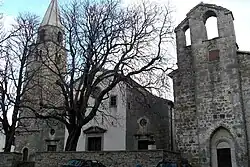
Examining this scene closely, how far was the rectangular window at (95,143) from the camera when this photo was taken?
96.0 ft

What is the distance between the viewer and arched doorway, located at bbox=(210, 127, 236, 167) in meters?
20.2

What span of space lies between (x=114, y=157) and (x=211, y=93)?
802cm

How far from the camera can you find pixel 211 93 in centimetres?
2169

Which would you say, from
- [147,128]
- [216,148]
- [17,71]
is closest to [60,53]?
[17,71]

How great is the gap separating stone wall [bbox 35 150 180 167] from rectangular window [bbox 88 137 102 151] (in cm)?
870

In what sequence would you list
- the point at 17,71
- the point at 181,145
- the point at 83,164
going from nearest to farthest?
the point at 83,164
the point at 181,145
the point at 17,71

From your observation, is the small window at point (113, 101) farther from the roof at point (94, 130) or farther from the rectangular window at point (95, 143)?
the rectangular window at point (95, 143)

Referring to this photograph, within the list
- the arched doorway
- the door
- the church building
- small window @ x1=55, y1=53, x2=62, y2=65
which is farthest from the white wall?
the door

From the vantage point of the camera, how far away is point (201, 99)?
21.9 metres

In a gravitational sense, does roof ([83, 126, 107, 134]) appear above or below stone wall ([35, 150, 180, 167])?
above

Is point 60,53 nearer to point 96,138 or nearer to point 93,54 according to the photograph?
point 93,54

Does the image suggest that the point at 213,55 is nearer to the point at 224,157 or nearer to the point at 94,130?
the point at 224,157

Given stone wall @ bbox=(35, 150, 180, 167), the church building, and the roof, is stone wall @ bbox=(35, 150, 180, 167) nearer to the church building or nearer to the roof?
the church building

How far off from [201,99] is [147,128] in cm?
890
